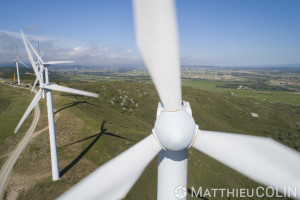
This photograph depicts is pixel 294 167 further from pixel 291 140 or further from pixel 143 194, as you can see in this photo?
pixel 291 140

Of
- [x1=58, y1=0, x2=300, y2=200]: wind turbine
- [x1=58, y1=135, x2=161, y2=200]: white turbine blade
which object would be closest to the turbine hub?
[x1=58, y1=0, x2=300, y2=200]: wind turbine

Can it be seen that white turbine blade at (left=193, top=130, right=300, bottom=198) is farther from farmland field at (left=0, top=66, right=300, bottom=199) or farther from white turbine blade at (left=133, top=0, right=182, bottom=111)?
farmland field at (left=0, top=66, right=300, bottom=199)

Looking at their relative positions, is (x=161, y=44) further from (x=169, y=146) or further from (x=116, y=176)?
(x=116, y=176)

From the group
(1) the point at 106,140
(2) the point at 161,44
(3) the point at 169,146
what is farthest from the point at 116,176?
(1) the point at 106,140

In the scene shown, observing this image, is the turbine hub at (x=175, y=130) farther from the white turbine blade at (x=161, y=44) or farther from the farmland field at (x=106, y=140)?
the farmland field at (x=106, y=140)

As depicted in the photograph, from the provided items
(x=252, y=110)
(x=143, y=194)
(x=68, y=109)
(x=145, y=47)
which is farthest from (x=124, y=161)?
(x=252, y=110)

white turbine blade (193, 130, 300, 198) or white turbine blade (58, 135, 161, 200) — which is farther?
white turbine blade (58, 135, 161, 200)
